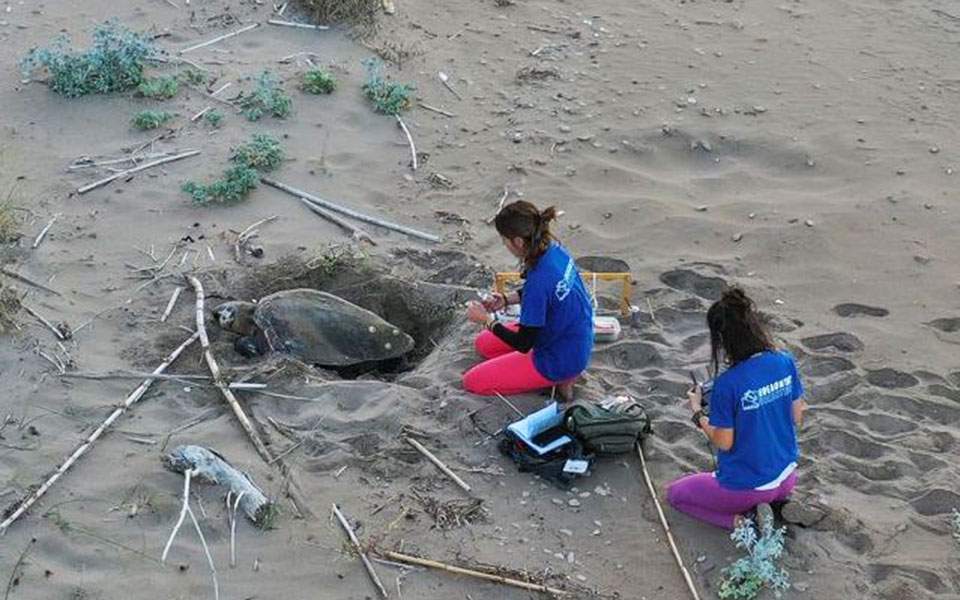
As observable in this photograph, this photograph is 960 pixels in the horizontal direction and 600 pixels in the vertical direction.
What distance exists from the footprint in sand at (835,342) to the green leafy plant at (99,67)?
503cm

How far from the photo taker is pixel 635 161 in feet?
25.9

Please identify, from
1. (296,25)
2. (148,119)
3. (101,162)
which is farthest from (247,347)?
(296,25)

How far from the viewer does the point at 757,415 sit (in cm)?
471

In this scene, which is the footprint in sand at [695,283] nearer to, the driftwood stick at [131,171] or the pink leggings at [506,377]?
the pink leggings at [506,377]

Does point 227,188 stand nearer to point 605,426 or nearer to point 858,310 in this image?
point 605,426

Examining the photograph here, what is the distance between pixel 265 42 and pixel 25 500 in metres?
4.95

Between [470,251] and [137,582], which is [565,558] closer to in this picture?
[137,582]

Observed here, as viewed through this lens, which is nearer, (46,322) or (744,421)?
(744,421)

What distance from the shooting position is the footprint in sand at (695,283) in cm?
666

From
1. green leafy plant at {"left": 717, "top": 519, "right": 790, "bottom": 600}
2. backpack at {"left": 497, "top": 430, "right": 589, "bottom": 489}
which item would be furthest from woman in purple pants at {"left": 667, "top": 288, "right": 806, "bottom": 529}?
backpack at {"left": 497, "top": 430, "right": 589, "bottom": 489}

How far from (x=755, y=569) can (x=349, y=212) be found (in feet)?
11.8

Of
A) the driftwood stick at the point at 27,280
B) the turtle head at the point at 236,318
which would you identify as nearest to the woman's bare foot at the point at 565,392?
the turtle head at the point at 236,318

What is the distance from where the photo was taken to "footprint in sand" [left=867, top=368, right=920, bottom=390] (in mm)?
5887

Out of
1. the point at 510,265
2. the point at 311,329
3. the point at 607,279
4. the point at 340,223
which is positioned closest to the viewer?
the point at 311,329
